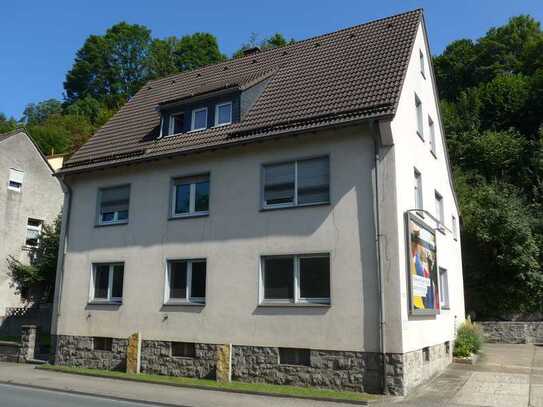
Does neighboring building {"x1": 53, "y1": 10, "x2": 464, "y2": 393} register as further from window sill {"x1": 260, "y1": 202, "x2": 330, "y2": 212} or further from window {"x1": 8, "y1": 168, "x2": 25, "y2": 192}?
window {"x1": 8, "y1": 168, "x2": 25, "y2": 192}

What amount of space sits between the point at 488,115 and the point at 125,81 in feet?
123

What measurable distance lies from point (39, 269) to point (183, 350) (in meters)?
16.3

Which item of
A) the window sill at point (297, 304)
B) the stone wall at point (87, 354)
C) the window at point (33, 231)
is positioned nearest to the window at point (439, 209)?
the window sill at point (297, 304)

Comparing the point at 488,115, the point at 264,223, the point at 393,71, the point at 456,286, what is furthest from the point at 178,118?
the point at 488,115

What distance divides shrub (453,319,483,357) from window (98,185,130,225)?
12.2 meters

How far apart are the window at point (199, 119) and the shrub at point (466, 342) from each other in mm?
11644

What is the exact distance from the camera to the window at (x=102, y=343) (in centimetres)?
1658

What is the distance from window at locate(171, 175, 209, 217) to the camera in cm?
1596

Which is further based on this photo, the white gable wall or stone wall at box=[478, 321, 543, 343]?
stone wall at box=[478, 321, 543, 343]

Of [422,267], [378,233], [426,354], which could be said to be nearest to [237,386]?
[378,233]

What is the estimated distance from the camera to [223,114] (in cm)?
1706

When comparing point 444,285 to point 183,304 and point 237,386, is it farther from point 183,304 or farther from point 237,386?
point 183,304

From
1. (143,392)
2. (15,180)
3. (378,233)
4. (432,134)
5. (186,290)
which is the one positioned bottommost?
(143,392)

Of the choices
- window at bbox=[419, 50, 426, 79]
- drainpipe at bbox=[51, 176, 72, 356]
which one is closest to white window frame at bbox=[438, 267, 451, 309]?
window at bbox=[419, 50, 426, 79]
